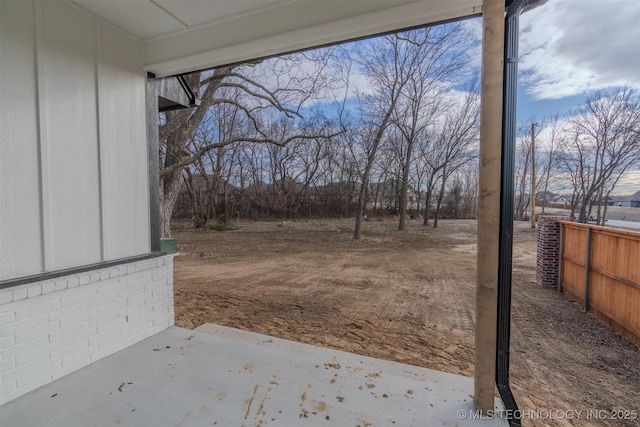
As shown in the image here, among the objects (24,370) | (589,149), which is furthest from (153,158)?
(589,149)

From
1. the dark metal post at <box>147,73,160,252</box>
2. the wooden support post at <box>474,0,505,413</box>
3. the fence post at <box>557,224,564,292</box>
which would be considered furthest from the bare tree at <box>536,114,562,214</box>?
the dark metal post at <box>147,73,160,252</box>

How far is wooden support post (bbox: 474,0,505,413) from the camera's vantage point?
53.0 inches

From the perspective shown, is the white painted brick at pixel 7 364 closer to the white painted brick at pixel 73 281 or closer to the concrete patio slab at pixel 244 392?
the concrete patio slab at pixel 244 392

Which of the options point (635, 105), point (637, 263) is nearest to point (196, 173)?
point (637, 263)

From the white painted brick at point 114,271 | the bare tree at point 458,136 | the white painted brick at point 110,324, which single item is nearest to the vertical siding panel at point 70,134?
the white painted brick at point 114,271

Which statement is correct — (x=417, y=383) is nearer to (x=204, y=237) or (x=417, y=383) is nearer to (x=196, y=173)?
A: (x=204, y=237)

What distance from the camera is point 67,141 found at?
5.93 ft

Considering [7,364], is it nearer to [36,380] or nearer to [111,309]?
[36,380]

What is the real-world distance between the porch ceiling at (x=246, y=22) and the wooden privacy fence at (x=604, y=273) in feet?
12.7

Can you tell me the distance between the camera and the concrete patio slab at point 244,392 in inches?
56.7

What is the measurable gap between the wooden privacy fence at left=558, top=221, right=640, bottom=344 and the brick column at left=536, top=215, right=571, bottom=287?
5.6 inches

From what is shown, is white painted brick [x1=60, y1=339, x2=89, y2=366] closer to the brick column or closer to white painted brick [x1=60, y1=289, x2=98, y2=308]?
white painted brick [x1=60, y1=289, x2=98, y2=308]

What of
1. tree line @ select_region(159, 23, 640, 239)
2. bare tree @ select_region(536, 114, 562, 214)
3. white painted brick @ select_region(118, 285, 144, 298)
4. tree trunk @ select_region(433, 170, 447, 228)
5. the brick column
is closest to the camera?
white painted brick @ select_region(118, 285, 144, 298)

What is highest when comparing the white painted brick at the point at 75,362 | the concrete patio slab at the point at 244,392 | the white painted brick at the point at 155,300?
the white painted brick at the point at 155,300
